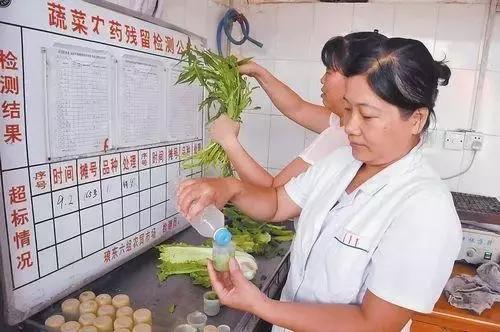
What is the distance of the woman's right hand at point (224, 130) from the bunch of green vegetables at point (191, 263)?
0.43m

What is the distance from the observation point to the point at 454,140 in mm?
2172

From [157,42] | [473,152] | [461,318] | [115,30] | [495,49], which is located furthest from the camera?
[473,152]

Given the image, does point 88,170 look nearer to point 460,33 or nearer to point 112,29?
point 112,29

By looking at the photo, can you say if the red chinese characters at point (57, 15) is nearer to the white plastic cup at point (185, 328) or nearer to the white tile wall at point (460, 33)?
the white plastic cup at point (185, 328)

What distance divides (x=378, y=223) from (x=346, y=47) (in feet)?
1.98

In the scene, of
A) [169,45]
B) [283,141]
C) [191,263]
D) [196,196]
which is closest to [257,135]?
[283,141]

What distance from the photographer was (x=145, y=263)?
1.50 meters

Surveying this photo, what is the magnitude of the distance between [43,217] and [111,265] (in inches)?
14.7

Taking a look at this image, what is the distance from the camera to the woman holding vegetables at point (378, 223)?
0.85 meters

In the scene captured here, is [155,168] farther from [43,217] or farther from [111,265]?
[43,217]

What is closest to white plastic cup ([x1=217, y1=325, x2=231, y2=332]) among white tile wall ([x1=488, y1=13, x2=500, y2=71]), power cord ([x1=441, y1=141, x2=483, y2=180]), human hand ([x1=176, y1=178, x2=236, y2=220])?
human hand ([x1=176, y1=178, x2=236, y2=220])

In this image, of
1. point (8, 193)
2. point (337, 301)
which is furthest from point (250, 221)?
point (8, 193)

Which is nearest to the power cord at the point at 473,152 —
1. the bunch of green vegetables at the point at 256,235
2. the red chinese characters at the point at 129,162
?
the bunch of green vegetables at the point at 256,235

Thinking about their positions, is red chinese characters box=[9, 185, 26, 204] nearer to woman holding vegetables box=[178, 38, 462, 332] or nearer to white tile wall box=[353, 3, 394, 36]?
woman holding vegetables box=[178, 38, 462, 332]
